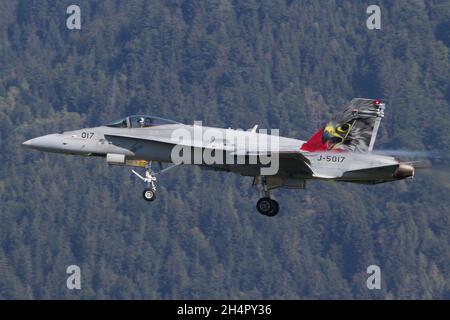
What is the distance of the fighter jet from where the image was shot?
3662 centimetres

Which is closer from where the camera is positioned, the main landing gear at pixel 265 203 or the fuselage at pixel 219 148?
the fuselage at pixel 219 148

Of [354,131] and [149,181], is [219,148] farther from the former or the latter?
[354,131]

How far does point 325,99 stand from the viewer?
591ft

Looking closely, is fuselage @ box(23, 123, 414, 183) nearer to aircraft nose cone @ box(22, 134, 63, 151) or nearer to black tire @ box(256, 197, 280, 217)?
aircraft nose cone @ box(22, 134, 63, 151)

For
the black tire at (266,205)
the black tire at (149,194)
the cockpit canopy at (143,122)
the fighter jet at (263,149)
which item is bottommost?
the black tire at (266,205)

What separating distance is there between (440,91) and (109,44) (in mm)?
47547

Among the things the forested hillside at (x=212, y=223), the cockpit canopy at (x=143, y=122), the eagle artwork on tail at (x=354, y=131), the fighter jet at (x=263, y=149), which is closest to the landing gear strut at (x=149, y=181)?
the fighter jet at (x=263, y=149)

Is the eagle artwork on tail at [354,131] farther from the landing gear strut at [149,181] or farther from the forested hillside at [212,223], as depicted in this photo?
the forested hillside at [212,223]

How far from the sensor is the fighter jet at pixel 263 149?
120 ft

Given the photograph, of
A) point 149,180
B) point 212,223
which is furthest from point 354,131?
point 212,223

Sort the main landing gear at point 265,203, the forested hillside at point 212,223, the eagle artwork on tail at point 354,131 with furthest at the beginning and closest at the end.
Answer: the forested hillside at point 212,223 → the main landing gear at point 265,203 → the eagle artwork on tail at point 354,131

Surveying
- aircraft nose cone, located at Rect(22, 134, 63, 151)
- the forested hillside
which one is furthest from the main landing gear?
the forested hillside
